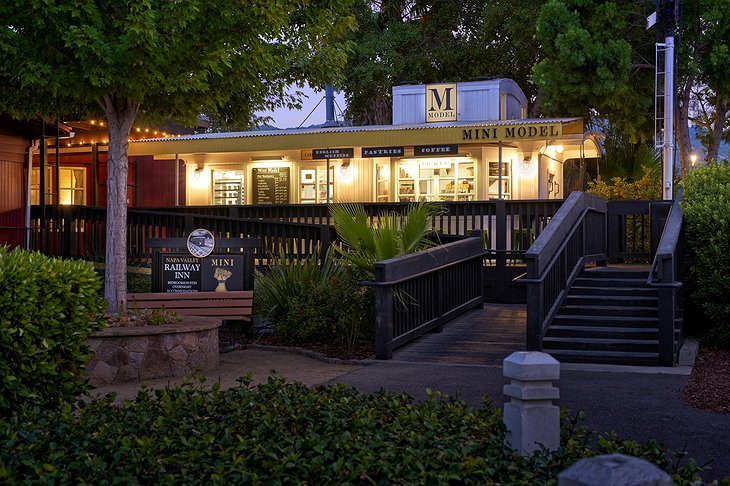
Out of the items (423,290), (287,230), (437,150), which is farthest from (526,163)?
(423,290)

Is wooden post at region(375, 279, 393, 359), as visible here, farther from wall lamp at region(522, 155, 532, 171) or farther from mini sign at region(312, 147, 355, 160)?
wall lamp at region(522, 155, 532, 171)

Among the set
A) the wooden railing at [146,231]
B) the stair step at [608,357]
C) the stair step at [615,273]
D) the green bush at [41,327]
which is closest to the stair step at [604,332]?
the stair step at [608,357]

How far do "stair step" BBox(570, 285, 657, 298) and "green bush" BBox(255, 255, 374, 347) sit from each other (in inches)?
115

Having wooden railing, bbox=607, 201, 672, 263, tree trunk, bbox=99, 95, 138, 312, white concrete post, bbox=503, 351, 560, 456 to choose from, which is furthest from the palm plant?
white concrete post, bbox=503, 351, 560, 456

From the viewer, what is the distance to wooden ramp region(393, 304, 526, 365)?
1097cm

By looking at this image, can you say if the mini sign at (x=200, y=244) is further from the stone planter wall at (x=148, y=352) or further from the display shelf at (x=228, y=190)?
the display shelf at (x=228, y=190)

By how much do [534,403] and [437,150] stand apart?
17204 millimetres

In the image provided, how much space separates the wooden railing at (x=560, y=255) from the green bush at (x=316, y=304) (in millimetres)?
2230

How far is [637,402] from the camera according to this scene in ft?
26.8

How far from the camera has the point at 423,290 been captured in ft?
40.1

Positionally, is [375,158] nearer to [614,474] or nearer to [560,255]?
[560,255]

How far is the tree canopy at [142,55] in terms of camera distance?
10.0 m

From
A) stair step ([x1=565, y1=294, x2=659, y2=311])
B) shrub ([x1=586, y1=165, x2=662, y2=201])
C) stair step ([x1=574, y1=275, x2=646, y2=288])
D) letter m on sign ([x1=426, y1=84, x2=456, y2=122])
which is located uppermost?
letter m on sign ([x1=426, y1=84, x2=456, y2=122])

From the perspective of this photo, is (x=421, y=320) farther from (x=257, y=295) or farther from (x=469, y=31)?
(x=469, y=31)
